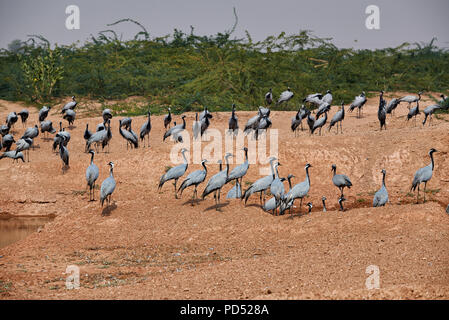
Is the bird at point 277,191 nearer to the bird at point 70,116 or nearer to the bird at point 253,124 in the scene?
the bird at point 253,124

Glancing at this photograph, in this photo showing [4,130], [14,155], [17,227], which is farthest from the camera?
[4,130]

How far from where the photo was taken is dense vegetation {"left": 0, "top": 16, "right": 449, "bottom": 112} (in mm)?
33719

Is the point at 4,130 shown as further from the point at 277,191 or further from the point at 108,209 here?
the point at 277,191

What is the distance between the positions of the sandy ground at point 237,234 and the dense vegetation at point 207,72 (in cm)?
1044

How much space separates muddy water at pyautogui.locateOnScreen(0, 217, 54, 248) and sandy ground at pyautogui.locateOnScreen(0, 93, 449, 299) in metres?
0.49

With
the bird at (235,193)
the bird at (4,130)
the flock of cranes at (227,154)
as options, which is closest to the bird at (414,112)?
the flock of cranes at (227,154)

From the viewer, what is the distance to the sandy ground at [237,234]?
376 inches

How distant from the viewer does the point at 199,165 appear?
20.0m

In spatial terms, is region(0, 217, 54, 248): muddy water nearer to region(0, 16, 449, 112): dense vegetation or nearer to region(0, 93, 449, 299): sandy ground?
region(0, 93, 449, 299): sandy ground

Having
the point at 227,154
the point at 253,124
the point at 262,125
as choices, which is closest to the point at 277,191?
the point at 227,154

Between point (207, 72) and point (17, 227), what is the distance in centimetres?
2008

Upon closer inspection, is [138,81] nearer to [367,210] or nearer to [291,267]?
[367,210]

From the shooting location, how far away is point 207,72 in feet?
115

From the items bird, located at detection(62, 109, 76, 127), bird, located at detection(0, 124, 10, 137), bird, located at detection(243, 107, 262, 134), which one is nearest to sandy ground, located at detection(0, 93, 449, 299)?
bird, located at detection(0, 124, 10, 137)
